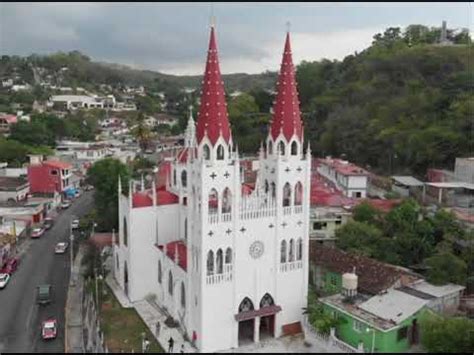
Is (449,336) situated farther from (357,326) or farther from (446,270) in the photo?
(446,270)

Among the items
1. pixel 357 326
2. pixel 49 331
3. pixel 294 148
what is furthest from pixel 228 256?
pixel 49 331

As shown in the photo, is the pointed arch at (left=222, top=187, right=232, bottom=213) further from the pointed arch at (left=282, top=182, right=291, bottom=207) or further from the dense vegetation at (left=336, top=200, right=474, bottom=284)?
the dense vegetation at (left=336, top=200, right=474, bottom=284)

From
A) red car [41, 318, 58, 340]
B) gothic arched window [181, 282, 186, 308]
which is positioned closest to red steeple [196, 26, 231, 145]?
gothic arched window [181, 282, 186, 308]

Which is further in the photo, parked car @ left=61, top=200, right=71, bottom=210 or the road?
parked car @ left=61, top=200, right=71, bottom=210

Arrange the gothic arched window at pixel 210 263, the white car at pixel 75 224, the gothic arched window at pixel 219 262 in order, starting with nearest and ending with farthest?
the gothic arched window at pixel 210 263
the gothic arched window at pixel 219 262
the white car at pixel 75 224

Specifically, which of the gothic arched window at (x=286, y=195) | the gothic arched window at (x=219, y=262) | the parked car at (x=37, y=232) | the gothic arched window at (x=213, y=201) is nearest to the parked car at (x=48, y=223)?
the parked car at (x=37, y=232)

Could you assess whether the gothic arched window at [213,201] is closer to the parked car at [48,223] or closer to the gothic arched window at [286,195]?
the gothic arched window at [286,195]
